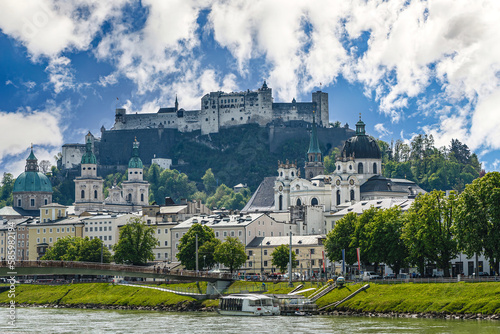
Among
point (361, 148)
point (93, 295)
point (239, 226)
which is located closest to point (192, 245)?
point (93, 295)

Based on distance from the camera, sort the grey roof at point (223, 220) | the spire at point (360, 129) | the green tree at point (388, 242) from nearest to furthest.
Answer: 1. the green tree at point (388, 242)
2. the grey roof at point (223, 220)
3. the spire at point (360, 129)

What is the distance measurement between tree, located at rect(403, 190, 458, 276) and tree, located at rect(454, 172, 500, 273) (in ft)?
11.1

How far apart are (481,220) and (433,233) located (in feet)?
21.7

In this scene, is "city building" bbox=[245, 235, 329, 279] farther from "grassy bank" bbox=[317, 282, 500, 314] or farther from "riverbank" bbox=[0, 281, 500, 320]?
"grassy bank" bbox=[317, 282, 500, 314]

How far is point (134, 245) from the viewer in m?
128

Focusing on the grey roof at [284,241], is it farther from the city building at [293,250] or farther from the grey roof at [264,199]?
the grey roof at [264,199]

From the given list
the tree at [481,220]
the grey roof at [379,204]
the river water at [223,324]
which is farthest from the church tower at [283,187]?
the tree at [481,220]

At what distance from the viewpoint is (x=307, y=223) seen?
148250 millimetres

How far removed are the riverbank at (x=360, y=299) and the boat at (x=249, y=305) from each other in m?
4.25

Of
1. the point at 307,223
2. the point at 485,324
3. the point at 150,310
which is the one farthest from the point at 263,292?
the point at 307,223

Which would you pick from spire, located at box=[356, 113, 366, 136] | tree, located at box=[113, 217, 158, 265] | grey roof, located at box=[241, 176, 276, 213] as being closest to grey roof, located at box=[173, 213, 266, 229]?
tree, located at box=[113, 217, 158, 265]

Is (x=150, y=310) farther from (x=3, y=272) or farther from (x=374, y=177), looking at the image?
(x=374, y=177)

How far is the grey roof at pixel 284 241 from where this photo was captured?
129250 mm

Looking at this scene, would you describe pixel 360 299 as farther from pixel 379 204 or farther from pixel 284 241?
pixel 379 204
